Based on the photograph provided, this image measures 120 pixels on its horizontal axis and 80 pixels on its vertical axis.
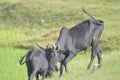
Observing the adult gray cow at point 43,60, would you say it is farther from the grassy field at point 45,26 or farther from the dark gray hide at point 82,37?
the dark gray hide at point 82,37

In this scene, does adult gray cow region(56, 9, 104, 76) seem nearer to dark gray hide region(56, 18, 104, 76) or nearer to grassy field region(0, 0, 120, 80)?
dark gray hide region(56, 18, 104, 76)

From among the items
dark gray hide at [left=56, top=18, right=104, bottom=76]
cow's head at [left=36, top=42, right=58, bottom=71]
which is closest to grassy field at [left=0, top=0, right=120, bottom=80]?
cow's head at [left=36, top=42, right=58, bottom=71]

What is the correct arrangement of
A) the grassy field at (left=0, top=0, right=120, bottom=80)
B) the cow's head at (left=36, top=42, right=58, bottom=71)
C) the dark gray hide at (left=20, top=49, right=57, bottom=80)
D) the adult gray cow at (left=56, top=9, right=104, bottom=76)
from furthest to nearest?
the grassy field at (left=0, top=0, right=120, bottom=80) → the adult gray cow at (left=56, top=9, right=104, bottom=76) → the cow's head at (left=36, top=42, right=58, bottom=71) → the dark gray hide at (left=20, top=49, right=57, bottom=80)

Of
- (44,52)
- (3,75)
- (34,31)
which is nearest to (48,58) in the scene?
(44,52)

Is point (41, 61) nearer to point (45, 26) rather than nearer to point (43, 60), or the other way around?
point (43, 60)

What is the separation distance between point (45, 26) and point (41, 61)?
14441 millimetres

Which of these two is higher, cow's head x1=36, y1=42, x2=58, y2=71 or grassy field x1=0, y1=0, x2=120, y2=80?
cow's head x1=36, y1=42, x2=58, y2=71

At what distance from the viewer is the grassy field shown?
13207 mm

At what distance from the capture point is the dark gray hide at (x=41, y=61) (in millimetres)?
11016

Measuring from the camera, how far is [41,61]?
36.5ft

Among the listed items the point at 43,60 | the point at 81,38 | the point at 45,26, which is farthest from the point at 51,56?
the point at 45,26

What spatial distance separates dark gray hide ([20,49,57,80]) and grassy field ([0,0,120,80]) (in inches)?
13.1

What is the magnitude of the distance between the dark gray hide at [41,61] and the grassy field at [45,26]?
0.33 m

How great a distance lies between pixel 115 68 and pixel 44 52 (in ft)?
5.70
